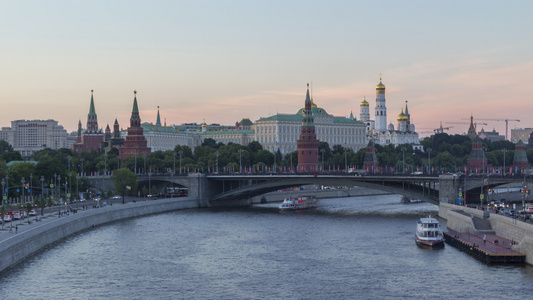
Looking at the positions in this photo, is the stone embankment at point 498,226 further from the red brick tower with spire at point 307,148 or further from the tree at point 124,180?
the red brick tower with spire at point 307,148

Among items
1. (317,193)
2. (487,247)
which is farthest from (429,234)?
(317,193)

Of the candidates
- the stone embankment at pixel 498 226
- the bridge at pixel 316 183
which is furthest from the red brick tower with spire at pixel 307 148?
the stone embankment at pixel 498 226

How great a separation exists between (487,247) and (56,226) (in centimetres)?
4103

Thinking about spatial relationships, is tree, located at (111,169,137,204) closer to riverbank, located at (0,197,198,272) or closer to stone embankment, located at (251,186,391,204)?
riverbank, located at (0,197,198,272)

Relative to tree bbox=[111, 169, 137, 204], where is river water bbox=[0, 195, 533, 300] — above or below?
below

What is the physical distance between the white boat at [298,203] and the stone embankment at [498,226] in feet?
97.8

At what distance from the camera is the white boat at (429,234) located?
76.1 meters

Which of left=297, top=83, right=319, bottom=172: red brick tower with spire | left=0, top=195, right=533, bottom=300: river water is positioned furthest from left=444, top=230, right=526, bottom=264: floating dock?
left=297, top=83, right=319, bottom=172: red brick tower with spire

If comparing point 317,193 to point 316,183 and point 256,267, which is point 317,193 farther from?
point 256,267

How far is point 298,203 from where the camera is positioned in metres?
128

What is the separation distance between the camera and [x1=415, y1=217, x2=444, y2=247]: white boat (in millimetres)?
76125

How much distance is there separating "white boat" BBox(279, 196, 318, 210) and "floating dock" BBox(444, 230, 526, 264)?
150 feet

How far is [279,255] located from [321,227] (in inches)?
944

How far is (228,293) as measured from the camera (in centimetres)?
5606
